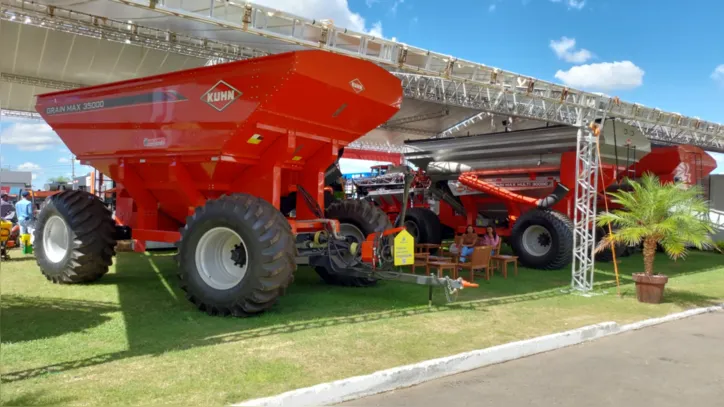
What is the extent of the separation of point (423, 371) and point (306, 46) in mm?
4570

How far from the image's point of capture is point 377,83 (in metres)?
6.91

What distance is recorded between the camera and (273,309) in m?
6.45

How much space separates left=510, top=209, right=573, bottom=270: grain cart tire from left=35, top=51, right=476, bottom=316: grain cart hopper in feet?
15.1

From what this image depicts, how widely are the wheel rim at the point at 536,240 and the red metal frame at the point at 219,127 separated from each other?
5.66 m

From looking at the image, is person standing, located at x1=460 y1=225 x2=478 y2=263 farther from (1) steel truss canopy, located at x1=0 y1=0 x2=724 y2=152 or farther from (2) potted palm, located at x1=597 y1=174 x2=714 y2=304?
(2) potted palm, located at x1=597 y1=174 x2=714 y2=304

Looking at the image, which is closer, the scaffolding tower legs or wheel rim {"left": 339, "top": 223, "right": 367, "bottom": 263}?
wheel rim {"left": 339, "top": 223, "right": 367, "bottom": 263}

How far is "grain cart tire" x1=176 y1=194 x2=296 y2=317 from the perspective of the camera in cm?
579

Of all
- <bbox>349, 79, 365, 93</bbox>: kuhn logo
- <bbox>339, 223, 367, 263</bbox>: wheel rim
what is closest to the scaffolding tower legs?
<bbox>339, 223, 367, 263</bbox>: wheel rim

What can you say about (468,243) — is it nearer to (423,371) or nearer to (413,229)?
(413,229)

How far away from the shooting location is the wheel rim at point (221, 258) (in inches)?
248

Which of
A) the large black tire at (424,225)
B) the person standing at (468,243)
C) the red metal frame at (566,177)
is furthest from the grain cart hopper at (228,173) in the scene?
the large black tire at (424,225)

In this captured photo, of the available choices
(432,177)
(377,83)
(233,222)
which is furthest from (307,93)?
(432,177)

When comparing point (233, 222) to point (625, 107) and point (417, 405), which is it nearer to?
point (417, 405)

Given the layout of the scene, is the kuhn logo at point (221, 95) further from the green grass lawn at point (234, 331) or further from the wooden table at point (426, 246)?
the wooden table at point (426, 246)
